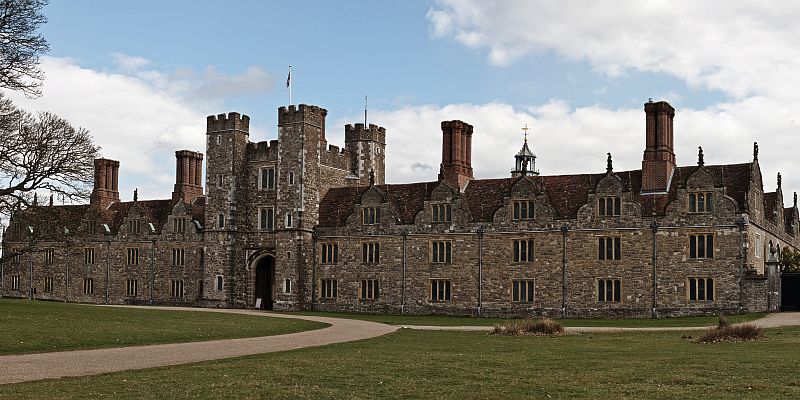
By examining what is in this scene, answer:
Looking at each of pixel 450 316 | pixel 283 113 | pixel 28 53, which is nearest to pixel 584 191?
pixel 450 316

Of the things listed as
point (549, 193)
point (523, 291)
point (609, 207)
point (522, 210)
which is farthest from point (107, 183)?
point (609, 207)

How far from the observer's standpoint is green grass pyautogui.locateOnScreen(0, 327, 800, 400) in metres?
15.8

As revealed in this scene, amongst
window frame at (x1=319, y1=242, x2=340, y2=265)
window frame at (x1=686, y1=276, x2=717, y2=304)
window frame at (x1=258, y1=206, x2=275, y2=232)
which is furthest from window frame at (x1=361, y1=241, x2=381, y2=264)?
window frame at (x1=686, y1=276, x2=717, y2=304)

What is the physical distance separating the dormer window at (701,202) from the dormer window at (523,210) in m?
8.45

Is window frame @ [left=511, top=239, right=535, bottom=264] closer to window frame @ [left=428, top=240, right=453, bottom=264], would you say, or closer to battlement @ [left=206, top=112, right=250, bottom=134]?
window frame @ [left=428, top=240, right=453, bottom=264]

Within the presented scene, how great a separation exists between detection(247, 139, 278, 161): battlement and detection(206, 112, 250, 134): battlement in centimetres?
131

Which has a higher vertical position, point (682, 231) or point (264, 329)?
point (682, 231)

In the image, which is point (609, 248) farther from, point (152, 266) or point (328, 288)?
point (152, 266)

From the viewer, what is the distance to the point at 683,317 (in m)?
45.1

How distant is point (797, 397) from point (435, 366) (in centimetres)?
766

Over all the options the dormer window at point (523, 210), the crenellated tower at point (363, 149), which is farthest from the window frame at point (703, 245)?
the crenellated tower at point (363, 149)

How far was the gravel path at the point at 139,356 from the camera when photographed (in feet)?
63.9

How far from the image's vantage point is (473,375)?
18375mm

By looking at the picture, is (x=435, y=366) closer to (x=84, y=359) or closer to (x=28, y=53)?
(x=84, y=359)
